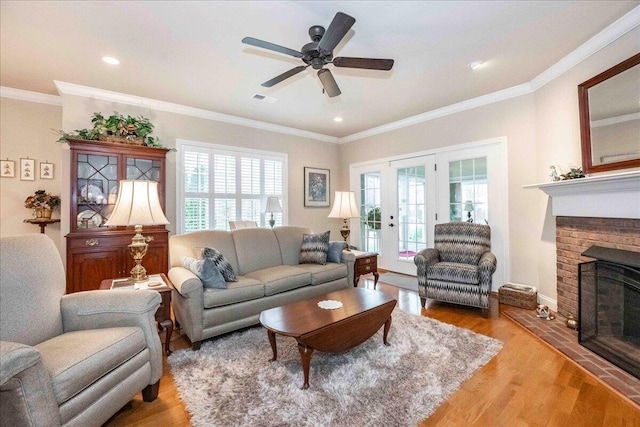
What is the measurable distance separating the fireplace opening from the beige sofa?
7.45 ft

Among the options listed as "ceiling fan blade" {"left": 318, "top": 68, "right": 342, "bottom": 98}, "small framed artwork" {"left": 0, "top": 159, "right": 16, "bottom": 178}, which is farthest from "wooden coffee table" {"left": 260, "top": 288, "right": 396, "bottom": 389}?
"small framed artwork" {"left": 0, "top": 159, "right": 16, "bottom": 178}

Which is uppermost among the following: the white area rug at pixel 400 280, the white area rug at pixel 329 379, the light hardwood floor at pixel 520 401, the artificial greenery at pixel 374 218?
the artificial greenery at pixel 374 218

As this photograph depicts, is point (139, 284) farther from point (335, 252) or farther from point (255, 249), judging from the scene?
point (335, 252)

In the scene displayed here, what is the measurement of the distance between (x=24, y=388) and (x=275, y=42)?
2.89 metres

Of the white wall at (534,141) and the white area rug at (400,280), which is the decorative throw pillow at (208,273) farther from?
the white wall at (534,141)

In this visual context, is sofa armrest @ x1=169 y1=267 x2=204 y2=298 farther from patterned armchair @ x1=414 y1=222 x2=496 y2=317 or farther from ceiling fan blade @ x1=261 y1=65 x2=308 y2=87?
patterned armchair @ x1=414 y1=222 x2=496 y2=317

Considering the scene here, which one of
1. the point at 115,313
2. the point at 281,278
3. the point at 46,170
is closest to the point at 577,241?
the point at 281,278

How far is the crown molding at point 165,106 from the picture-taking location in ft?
12.0

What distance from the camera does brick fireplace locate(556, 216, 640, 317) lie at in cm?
240

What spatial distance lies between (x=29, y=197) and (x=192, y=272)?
2910 millimetres

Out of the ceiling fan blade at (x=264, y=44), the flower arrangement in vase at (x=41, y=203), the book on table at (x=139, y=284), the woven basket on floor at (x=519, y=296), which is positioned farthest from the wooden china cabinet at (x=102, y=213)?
the woven basket on floor at (x=519, y=296)

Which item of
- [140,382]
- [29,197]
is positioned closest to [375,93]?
[140,382]

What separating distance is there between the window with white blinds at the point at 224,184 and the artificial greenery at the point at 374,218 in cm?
172

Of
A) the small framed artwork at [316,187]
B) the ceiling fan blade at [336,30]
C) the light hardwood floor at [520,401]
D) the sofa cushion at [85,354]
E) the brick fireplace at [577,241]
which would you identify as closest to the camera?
the sofa cushion at [85,354]
